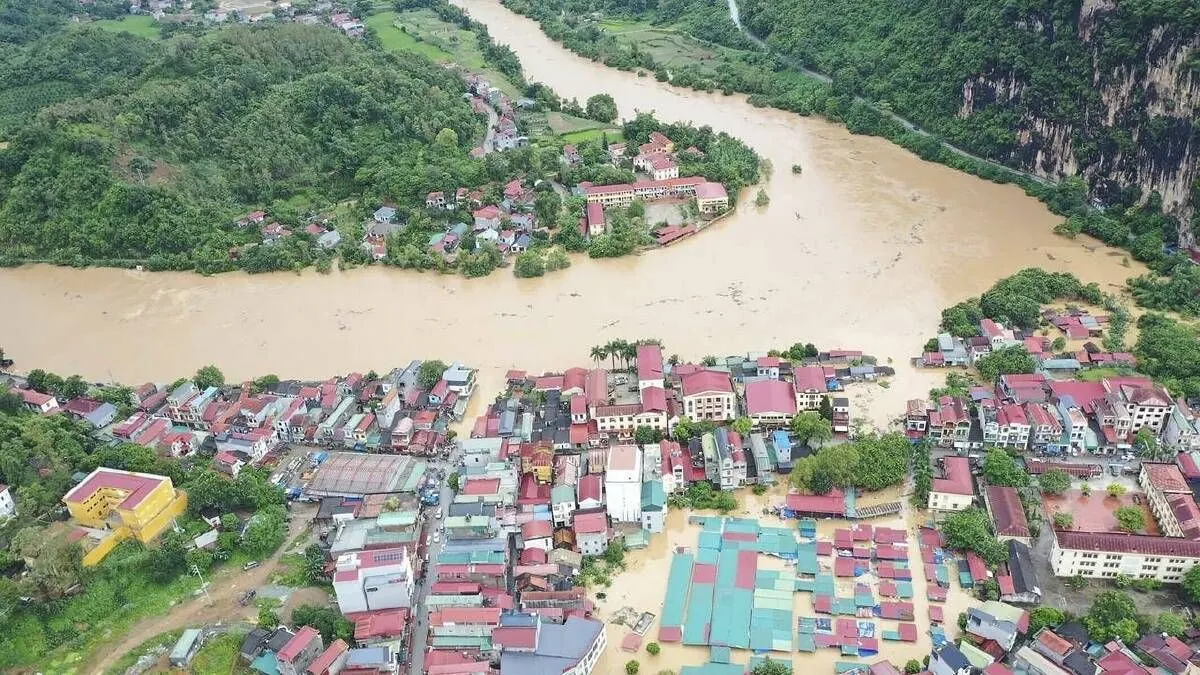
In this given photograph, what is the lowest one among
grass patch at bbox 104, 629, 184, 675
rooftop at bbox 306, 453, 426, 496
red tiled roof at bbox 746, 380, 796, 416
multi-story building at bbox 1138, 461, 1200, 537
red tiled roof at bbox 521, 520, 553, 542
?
grass patch at bbox 104, 629, 184, 675

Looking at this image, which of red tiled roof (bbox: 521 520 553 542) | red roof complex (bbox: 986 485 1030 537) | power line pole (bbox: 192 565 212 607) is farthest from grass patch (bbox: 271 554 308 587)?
red roof complex (bbox: 986 485 1030 537)

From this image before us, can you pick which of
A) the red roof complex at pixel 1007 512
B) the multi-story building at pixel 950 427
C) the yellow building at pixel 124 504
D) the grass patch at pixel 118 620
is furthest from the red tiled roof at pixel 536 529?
the multi-story building at pixel 950 427

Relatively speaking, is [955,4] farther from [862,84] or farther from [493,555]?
[493,555]

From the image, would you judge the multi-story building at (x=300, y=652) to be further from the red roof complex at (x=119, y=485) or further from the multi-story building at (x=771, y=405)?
the multi-story building at (x=771, y=405)

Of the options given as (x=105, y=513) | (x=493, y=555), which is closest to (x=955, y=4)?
(x=493, y=555)

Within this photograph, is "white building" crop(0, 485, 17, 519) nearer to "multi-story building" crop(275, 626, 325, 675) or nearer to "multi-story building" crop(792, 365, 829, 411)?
"multi-story building" crop(275, 626, 325, 675)

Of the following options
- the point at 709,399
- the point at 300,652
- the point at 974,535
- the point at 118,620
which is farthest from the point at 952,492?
the point at 118,620

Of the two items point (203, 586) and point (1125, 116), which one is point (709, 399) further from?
point (1125, 116)

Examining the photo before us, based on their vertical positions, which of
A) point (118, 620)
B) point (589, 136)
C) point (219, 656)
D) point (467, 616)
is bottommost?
point (118, 620)
